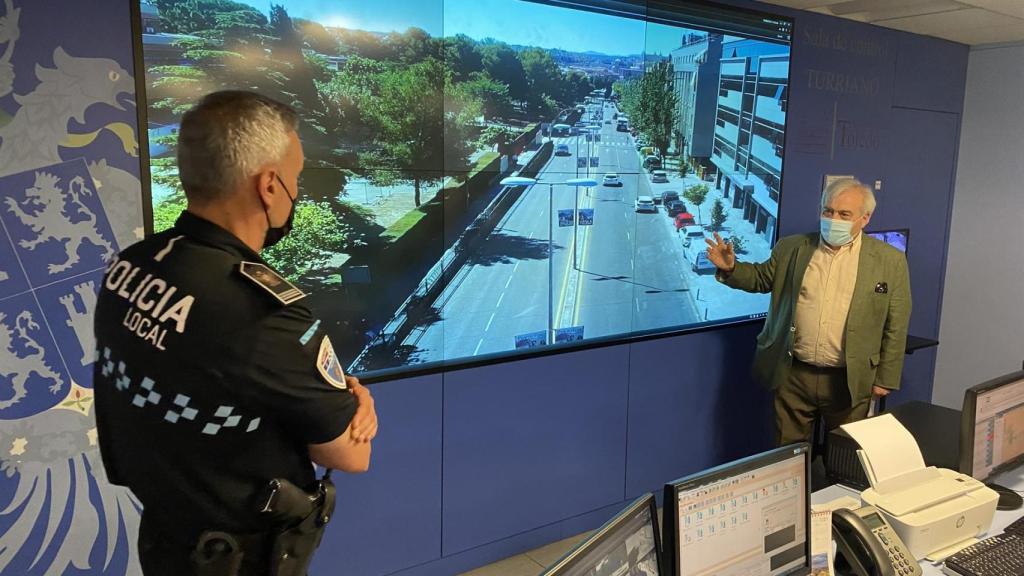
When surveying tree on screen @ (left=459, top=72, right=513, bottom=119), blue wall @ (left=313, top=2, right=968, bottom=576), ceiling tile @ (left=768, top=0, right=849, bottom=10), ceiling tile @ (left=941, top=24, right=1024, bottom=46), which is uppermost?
ceiling tile @ (left=768, top=0, right=849, bottom=10)

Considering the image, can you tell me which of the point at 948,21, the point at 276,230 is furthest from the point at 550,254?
the point at 948,21

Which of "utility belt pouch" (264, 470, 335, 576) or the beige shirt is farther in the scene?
the beige shirt

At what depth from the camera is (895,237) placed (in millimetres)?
4430

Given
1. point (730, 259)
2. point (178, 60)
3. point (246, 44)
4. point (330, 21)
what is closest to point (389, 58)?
point (330, 21)

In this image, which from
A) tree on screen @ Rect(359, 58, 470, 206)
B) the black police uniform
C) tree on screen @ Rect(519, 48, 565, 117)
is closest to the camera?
the black police uniform

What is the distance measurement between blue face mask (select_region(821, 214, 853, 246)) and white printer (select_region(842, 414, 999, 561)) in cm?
133

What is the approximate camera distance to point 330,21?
2527 millimetres

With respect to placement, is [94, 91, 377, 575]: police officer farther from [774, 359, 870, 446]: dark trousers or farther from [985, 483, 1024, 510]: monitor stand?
[774, 359, 870, 446]: dark trousers

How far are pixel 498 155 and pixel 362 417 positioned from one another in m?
1.83

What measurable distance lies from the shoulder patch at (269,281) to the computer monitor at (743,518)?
0.83 m

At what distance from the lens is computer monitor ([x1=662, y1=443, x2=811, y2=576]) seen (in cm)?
142

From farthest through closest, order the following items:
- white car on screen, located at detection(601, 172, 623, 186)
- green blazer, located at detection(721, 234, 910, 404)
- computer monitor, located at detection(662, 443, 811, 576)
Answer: white car on screen, located at detection(601, 172, 623, 186) → green blazer, located at detection(721, 234, 910, 404) → computer monitor, located at detection(662, 443, 811, 576)

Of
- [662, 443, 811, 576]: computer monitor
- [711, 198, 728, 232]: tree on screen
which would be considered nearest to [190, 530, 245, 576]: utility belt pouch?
[662, 443, 811, 576]: computer monitor

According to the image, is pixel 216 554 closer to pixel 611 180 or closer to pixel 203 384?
pixel 203 384
